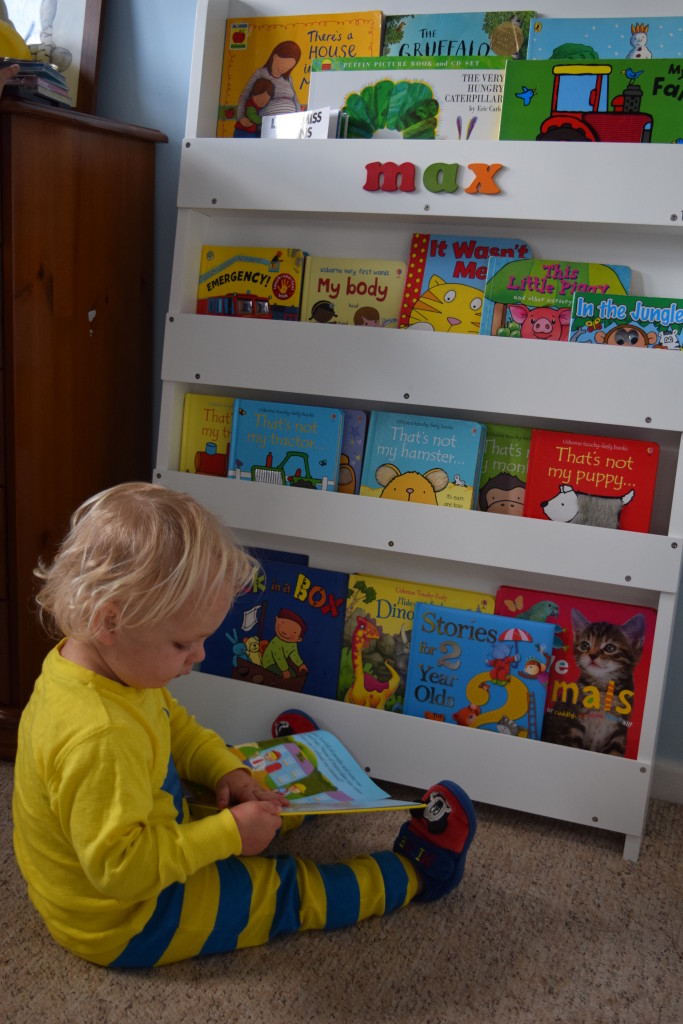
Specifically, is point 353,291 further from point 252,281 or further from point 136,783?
point 136,783

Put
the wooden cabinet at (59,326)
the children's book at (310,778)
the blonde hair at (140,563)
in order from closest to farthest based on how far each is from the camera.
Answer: the blonde hair at (140,563) < the children's book at (310,778) < the wooden cabinet at (59,326)

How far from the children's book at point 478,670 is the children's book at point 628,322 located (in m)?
0.47

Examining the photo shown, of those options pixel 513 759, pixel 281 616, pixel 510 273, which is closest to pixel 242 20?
pixel 510 273

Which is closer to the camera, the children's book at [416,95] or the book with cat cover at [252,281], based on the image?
the children's book at [416,95]

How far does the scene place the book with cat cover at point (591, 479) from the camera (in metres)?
1.44

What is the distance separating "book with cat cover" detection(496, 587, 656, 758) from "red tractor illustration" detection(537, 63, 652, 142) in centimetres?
72

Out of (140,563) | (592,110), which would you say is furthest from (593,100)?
(140,563)

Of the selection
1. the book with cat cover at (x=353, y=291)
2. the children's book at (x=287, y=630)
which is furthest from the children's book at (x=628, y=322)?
the children's book at (x=287, y=630)

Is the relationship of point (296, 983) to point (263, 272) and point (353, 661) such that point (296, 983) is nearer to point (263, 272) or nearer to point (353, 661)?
point (353, 661)

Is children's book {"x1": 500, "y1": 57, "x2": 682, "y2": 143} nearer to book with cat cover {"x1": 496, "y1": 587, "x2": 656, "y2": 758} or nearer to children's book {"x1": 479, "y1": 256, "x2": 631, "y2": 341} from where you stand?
children's book {"x1": 479, "y1": 256, "x2": 631, "y2": 341}

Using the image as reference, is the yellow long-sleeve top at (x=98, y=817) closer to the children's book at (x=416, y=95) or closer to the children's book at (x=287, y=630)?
the children's book at (x=287, y=630)

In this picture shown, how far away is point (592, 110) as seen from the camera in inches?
55.2

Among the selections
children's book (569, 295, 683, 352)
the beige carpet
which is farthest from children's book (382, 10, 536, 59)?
the beige carpet

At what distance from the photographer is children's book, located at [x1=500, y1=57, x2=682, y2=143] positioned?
1366 mm
